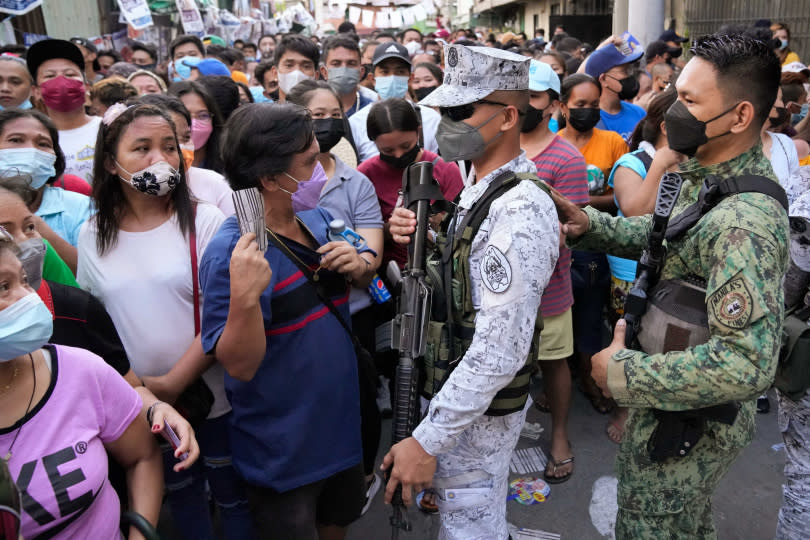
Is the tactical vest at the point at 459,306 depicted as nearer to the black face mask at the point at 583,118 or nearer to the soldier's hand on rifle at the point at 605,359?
the soldier's hand on rifle at the point at 605,359

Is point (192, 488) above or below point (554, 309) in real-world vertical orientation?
below

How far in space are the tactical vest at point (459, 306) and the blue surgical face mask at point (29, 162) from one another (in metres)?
1.90

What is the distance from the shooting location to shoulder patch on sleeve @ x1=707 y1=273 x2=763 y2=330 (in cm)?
146

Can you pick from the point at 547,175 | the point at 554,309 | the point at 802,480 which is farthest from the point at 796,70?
the point at 802,480

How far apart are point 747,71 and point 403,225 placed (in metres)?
1.14

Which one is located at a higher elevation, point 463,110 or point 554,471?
point 463,110

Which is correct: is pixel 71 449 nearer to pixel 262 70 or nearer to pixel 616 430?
pixel 616 430

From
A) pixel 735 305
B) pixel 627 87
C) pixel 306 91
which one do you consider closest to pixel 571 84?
pixel 627 87

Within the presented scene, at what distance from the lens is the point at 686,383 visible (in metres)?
1.53

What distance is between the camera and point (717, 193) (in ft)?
5.44

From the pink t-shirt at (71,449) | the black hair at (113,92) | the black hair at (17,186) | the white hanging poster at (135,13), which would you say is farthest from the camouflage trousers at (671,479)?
the white hanging poster at (135,13)

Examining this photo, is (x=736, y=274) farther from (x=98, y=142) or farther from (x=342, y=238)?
(x=98, y=142)

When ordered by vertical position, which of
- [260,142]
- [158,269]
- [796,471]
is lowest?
[796,471]

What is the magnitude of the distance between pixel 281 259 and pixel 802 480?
7.06 ft
